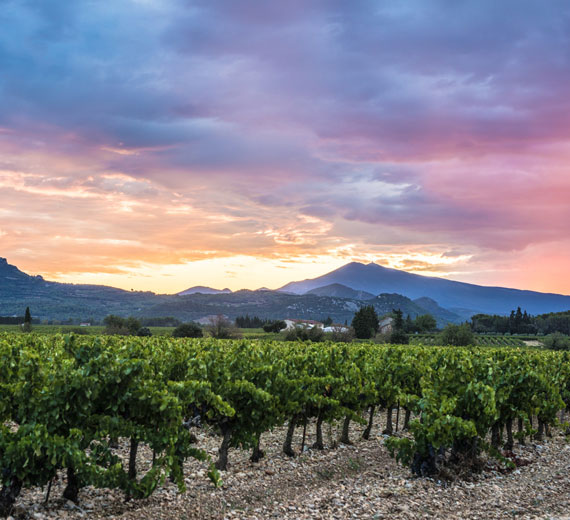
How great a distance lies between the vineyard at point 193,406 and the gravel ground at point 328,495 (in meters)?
0.49

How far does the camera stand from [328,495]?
12883 mm

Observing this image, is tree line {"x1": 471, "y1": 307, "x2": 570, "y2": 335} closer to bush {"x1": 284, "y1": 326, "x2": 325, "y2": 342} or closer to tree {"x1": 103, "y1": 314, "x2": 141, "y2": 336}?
bush {"x1": 284, "y1": 326, "x2": 325, "y2": 342}

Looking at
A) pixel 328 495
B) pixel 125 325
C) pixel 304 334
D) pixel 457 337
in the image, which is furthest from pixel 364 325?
pixel 328 495

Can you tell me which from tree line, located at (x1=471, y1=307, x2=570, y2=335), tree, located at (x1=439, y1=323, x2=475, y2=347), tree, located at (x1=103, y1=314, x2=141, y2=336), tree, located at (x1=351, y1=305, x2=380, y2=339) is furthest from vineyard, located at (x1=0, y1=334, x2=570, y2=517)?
tree line, located at (x1=471, y1=307, x2=570, y2=335)

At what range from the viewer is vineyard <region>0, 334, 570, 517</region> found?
1046cm

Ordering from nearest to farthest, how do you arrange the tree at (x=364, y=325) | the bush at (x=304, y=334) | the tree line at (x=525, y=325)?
the bush at (x=304, y=334)
the tree at (x=364, y=325)
the tree line at (x=525, y=325)

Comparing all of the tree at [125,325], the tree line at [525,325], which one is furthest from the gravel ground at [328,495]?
the tree line at [525,325]

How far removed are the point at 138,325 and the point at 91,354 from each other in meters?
91.8

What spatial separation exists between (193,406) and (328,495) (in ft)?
14.2

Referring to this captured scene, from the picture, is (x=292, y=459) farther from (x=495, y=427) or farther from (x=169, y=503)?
(x=495, y=427)

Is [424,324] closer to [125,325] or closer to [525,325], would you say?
[525,325]

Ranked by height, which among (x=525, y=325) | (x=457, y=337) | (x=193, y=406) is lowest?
(x=457, y=337)

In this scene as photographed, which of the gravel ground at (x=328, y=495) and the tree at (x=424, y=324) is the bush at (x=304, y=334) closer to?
the tree at (x=424, y=324)

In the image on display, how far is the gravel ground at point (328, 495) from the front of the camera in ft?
37.1
